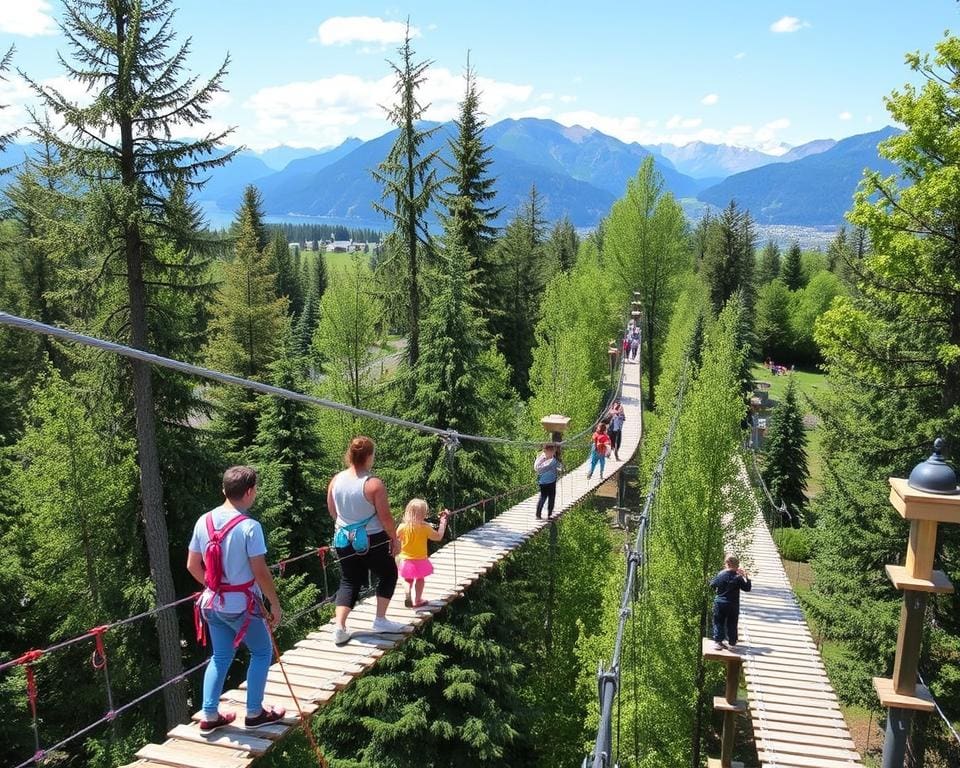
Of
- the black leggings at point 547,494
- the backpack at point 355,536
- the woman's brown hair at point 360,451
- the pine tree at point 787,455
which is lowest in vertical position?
the pine tree at point 787,455

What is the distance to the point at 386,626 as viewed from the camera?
6.91m

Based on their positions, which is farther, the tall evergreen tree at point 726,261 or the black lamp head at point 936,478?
the tall evergreen tree at point 726,261

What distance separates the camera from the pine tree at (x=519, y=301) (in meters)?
35.3

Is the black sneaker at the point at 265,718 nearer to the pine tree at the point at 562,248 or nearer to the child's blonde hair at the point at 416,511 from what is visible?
the child's blonde hair at the point at 416,511

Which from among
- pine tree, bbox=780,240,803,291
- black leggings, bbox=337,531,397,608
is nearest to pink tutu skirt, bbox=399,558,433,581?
black leggings, bbox=337,531,397,608

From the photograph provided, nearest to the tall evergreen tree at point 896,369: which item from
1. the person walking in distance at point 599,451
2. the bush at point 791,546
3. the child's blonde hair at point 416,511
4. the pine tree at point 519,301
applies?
the person walking in distance at point 599,451

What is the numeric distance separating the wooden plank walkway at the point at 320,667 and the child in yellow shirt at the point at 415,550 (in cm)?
19

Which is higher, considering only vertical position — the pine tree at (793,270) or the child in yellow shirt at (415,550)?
the pine tree at (793,270)

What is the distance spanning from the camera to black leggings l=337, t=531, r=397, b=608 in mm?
6398

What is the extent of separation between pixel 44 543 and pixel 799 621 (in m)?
14.0

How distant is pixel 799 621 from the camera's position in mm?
12523

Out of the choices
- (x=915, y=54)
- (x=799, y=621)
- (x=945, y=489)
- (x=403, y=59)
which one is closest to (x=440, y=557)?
(x=945, y=489)

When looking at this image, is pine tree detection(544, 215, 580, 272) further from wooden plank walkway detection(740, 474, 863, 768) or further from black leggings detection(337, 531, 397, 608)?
black leggings detection(337, 531, 397, 608)

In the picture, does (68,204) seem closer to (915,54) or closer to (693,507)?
(693,507)
